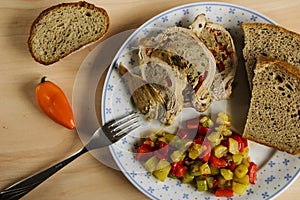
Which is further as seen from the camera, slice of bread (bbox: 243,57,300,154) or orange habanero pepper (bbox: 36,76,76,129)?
orange habanero pepper (bbox: 36,76,76,129)

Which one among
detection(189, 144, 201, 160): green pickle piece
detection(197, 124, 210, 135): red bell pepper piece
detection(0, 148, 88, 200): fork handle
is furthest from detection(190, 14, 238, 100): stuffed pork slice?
detection(0, 148, 88, 200): fork handle

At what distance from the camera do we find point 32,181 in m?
2.85

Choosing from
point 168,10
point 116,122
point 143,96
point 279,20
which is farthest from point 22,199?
point 279,20

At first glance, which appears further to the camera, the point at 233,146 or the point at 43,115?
the point at 43,115

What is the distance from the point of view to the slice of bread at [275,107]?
9.18 feet

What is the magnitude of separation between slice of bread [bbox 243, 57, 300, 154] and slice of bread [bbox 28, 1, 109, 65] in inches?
35.7

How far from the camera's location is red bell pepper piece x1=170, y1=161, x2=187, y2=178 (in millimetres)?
2850

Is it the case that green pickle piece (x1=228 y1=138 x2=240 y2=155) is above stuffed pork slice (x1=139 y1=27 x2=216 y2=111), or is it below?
below

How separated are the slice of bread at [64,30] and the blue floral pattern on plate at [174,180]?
0.71 ft

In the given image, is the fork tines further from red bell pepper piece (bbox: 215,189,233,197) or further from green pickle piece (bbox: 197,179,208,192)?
red bell pepper piece (bbox: 215,189,233,197)

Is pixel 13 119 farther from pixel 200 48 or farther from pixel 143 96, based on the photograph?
pixel 200 48

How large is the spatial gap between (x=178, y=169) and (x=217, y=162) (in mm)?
213

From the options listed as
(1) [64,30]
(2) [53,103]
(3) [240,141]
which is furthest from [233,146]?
(1) [64,30]

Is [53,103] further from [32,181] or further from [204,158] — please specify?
[204,158]
